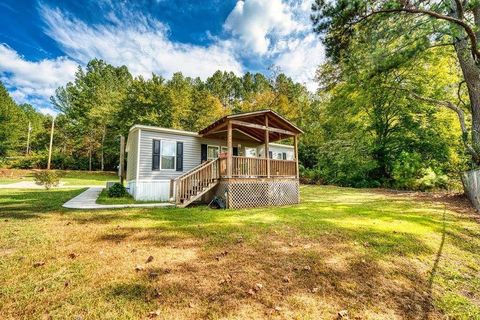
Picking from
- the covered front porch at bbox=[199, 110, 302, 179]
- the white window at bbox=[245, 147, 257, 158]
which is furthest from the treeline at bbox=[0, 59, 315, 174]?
the covered front porch at bbox=[199, 110, 302, 179]

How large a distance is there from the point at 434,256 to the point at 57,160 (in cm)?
4165

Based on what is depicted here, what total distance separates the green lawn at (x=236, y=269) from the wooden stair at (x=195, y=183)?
2905 mm

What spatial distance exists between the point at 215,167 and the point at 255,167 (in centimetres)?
185

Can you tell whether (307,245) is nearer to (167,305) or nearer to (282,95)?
(167,305)

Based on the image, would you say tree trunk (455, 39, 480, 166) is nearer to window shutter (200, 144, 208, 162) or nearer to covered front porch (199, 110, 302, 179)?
covered front porch (199, 110, 302, 179)

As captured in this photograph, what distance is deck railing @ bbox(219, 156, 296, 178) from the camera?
1037cm

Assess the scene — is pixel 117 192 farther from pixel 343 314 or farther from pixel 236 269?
pixel 343 314

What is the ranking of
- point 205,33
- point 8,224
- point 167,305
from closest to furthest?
point 167,305 < point 8,224 < point 205,33

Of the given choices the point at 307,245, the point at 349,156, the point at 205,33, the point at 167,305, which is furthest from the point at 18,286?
the point at 349,156

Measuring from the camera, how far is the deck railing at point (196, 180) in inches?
382

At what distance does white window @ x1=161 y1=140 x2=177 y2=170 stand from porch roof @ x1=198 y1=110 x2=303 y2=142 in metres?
1.65

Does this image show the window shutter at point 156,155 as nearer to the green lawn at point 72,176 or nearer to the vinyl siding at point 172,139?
the vinyl siding at point 172,139

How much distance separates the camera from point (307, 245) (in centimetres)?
496

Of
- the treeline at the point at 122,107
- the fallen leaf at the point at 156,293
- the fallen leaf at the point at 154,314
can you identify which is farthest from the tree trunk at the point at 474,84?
the treeline at the point at 122,107
